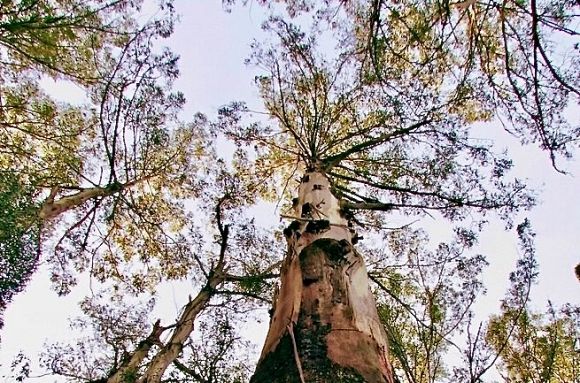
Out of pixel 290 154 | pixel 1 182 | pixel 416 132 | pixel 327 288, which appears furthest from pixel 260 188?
pixel 327 288

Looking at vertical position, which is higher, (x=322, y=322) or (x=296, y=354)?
(x=322, y=322)

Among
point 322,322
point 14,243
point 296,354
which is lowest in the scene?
point 296,354

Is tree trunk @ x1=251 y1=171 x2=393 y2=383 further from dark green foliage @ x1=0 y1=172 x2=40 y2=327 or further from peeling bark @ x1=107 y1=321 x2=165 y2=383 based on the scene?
peeling bark @ x1=107 y1=321 x2=165 y2=383

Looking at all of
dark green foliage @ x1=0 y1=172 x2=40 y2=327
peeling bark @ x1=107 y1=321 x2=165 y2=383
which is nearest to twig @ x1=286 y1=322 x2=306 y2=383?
dark green foliage @ x1=0 y1=172 x2=40 y2=327

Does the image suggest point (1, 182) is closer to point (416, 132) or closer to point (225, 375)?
point (225, 375)

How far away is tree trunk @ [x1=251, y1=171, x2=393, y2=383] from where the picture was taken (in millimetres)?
1896

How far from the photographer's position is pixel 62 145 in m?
6.83

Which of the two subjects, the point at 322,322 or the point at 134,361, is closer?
the point at 322,322

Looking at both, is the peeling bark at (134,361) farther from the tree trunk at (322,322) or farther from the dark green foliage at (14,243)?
the tree trunk at (322,322)

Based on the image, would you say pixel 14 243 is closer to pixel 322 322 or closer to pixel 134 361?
pixel 134 361

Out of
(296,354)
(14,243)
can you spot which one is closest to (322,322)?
(296,354)

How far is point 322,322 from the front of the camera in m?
2.18

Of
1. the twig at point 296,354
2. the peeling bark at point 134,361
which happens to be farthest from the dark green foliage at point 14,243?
the twig at point 296,354

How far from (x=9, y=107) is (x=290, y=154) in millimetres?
4089
